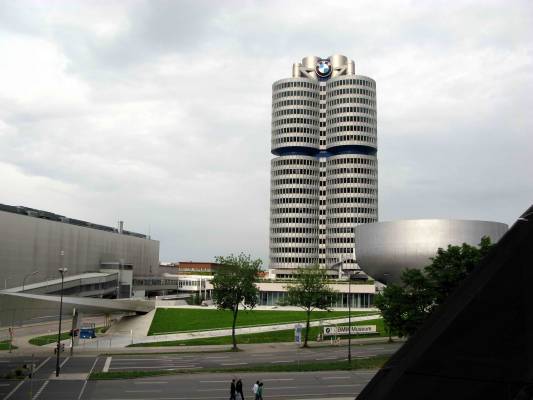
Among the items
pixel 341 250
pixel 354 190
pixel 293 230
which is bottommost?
pixel 341 250

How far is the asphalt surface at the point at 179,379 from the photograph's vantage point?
34531 millimetres

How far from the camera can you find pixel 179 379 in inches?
1567

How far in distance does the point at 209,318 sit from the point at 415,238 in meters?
45.7

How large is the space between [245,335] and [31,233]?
5854 cm

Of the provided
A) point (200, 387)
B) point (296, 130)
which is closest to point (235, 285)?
point (200, 387)

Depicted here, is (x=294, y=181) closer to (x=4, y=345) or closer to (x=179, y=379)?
(x=4, y=345)

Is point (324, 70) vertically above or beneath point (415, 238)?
above

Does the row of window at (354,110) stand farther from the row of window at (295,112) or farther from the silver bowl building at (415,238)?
the silver bowl building at (415,238)

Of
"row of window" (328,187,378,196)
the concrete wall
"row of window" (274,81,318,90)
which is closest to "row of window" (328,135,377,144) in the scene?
"row of window" (328,187,378,196)

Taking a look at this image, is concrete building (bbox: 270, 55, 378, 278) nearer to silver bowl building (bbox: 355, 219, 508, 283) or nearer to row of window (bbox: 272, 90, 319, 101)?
row of window (bbox: 272, 90, 319, 101)

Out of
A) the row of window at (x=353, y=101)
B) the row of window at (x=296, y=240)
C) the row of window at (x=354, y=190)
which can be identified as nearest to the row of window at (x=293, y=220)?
the row of window at (x=296, y=240)

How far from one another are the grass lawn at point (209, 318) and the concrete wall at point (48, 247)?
106 ft

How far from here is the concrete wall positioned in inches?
3802

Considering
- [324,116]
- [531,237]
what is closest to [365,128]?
[324,116]
